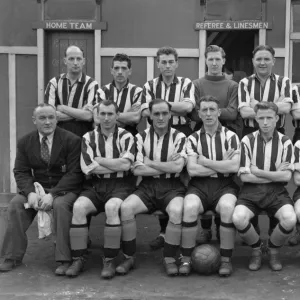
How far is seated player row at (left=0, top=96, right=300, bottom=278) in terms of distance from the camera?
525 cm

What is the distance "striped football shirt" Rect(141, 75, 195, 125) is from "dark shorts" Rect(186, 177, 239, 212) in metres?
0.85

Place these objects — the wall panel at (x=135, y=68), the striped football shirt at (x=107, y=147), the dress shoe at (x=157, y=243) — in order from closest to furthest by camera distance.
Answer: the striped football shirt at (x=107, y=147), the dress shoe at (x=157, y=243), the wall panel at (x=135, y=68)

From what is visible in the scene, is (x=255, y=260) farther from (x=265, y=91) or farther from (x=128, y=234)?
(x=265, y=91)

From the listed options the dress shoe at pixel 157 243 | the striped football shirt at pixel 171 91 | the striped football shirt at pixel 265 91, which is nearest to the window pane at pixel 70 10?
the striped football shirt at pixel 171 91

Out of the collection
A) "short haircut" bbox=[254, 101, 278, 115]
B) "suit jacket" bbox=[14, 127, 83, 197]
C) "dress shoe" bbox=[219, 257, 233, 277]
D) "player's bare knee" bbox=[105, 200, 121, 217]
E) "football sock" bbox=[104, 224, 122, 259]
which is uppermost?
"short haircut" bbox=[254, 101, 278, 115]

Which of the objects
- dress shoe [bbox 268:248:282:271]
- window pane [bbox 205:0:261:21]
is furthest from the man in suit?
window pane [bbox 205:0:261:21]

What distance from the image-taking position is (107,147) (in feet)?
18.4

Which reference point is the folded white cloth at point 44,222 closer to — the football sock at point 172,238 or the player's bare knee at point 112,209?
the player's bare knee at point 112,209

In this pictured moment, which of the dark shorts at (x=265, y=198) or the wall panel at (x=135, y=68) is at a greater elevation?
the wall panel at (x=135, y=68)

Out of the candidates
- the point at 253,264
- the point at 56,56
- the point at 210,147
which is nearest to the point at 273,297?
the point at 253,264

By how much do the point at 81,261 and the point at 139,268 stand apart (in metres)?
0.58

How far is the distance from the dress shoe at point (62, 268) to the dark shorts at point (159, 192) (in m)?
0.95

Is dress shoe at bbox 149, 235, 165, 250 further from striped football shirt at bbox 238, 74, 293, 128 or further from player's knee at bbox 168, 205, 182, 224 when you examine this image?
striped football shirt at bbox 238, 74, 293, 128

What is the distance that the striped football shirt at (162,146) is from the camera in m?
5.58
